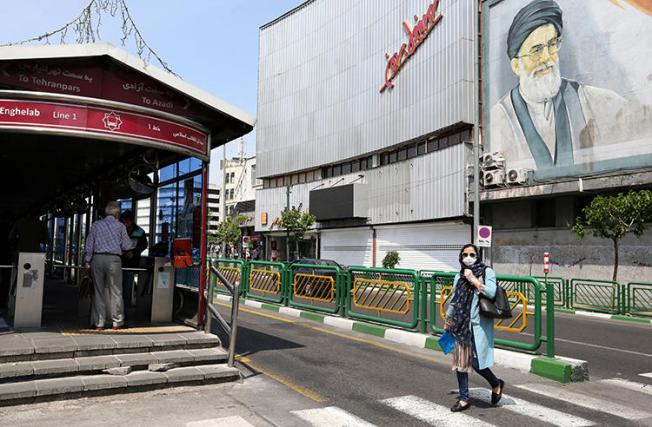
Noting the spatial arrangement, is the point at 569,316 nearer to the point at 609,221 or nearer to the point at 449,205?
the point at 609,221

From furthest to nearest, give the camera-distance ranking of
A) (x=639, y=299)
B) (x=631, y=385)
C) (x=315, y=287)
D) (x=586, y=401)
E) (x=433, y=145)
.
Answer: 1. (x=433, y=145)
2. (x=639, y=299)
3. (x=315, y=287)
4. (x=631, y=385)
5. (x=586, y=401)

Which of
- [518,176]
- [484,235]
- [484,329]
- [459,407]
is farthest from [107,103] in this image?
[518,176]

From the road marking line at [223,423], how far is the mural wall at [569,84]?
21.5 m

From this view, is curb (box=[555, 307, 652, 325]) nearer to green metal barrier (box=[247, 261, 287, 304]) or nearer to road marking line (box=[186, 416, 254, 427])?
green metal barrier (box=[247, 261, 287, 304])

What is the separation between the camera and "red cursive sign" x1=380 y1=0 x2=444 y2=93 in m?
32.6

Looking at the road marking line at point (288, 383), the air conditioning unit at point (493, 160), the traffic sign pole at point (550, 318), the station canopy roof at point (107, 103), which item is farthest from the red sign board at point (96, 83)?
the air conditioning unit at point (493, 160)

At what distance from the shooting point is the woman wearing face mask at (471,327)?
5.81 m

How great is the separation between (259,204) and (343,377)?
44.7m

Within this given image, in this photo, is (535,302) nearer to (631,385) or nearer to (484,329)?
(631,385)

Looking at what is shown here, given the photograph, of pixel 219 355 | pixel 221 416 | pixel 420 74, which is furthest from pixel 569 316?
pixel 420 74

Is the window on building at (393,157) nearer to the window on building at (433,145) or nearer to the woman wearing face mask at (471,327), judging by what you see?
the window on building at (433,145)

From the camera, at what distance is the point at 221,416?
17.8ft

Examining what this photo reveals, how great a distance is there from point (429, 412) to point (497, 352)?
3354 mm

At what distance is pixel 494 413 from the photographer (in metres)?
5.84
